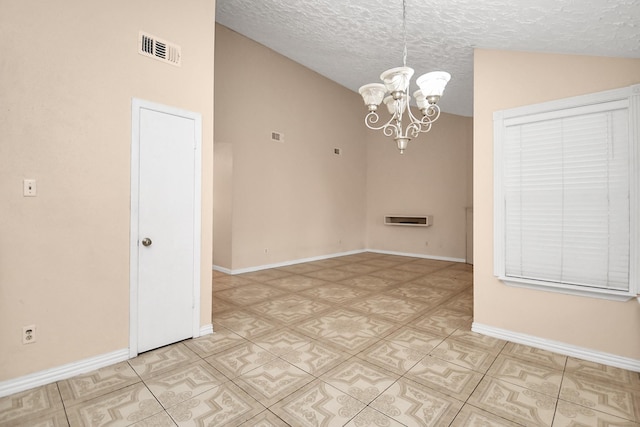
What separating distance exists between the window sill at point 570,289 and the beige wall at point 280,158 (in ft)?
14.0

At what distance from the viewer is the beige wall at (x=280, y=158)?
5500mm

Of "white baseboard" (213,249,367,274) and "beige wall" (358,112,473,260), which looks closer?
"white baseboard" (213,249,367,274)

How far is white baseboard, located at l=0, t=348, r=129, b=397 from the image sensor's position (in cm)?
199

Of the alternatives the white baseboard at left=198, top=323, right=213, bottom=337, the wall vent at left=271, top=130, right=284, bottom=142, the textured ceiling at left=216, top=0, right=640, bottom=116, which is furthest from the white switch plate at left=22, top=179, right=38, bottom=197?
the wall vent at left=271, top=130, right=284, bottom=142

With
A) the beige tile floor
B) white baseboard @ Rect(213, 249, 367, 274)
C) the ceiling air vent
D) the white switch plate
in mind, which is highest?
the ceiling air vent

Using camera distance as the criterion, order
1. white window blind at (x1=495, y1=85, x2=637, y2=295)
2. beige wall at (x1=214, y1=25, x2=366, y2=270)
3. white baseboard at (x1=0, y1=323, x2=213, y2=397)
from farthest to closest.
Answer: beige wall at (x1=214, y1=25, x2=366, y2=270) → white window blind at (x1=495, y1=85, x2=637, y2=295) → white baseboard at (x1=0, y1=323, x2=213, y2=397)

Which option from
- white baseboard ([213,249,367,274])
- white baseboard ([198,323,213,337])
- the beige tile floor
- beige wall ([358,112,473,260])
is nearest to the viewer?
the beige tile floor

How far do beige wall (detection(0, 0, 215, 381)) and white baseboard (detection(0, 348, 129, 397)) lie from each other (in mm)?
40

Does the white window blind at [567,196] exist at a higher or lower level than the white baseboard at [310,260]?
higher

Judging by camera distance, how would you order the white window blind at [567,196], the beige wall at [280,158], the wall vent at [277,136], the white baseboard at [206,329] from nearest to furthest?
the white window blind at [567,196] → the white baseboard at [206,329] → the beige wall at [280,158] → the wall vent at [277,136]

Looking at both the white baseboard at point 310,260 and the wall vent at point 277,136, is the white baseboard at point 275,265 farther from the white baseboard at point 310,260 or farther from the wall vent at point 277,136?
the wall vent at point 277,136

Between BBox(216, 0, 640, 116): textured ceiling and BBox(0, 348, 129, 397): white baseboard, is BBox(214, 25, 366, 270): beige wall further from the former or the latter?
BBox(0, 348, 129, 397): white baseboard

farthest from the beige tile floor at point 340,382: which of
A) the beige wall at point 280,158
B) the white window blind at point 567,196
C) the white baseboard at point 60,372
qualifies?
the beige wall at point 280,158

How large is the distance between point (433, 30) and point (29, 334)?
4.16 metres
